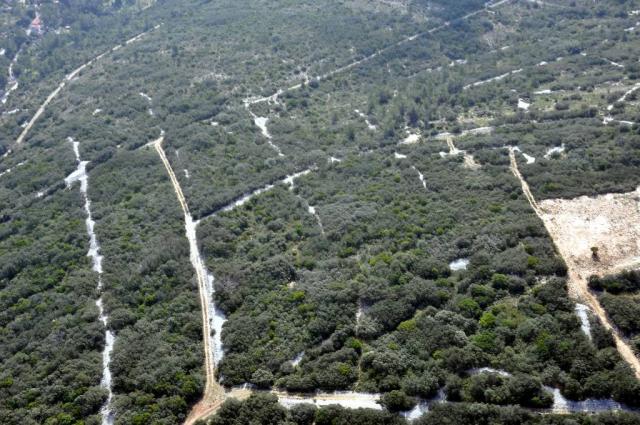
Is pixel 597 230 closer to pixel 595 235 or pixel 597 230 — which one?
pixel 597 230

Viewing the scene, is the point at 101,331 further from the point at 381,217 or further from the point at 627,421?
the point at 627,421

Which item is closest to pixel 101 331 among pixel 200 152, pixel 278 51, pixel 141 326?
pixel 141 326

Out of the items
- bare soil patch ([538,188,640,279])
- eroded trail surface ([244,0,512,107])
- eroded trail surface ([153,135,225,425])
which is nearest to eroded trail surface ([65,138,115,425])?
eroded trail surface ([153,135,225,425])

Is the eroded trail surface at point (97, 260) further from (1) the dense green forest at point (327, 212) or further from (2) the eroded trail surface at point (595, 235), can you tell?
(2) the eroded trail surface at point (595, 235)

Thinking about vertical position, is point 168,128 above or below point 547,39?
above

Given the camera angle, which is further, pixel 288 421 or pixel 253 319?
pixel 253 319

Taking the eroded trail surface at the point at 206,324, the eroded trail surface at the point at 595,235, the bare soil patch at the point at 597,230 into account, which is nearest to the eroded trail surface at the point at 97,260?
the eroded trail surface at the point at 206,324

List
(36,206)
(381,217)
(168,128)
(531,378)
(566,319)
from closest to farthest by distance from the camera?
(531,378) → (566,319) → (381,217) → (36,206) → (168,128)

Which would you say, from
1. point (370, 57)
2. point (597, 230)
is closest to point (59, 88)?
point (370, 57)
